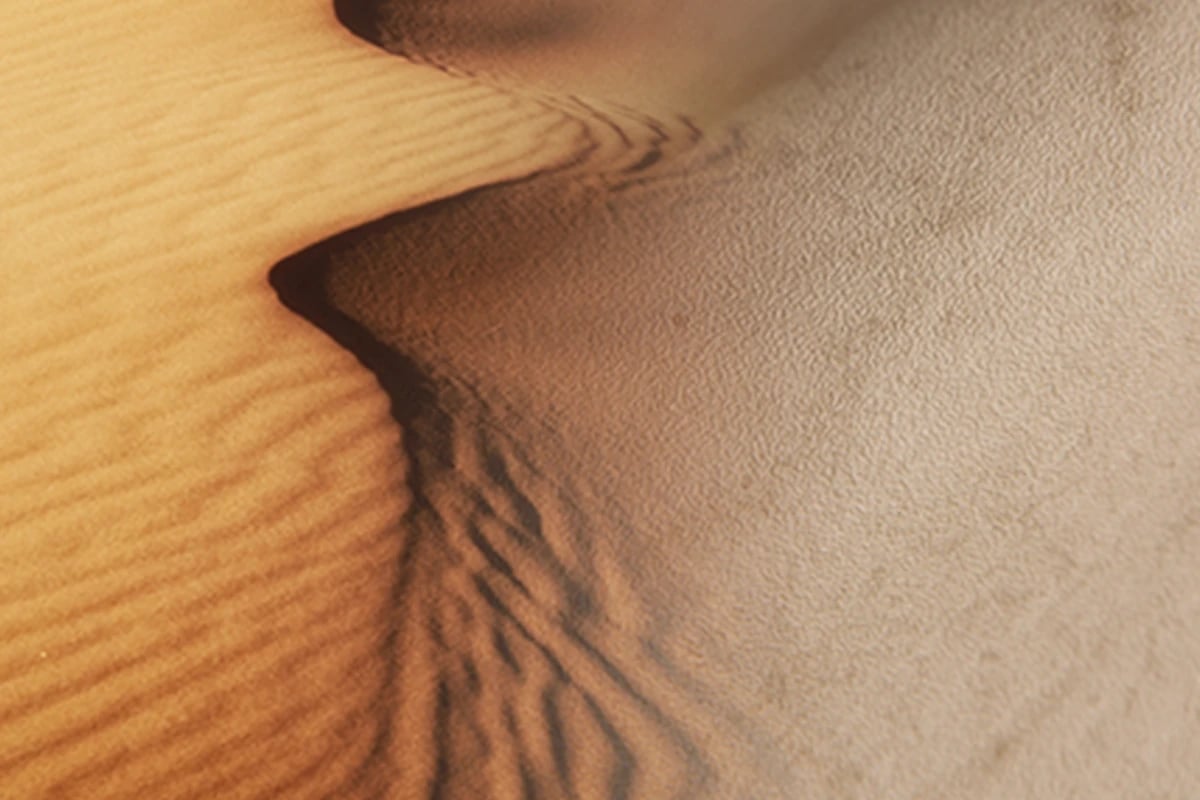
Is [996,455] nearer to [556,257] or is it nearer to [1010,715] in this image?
[1010,715]

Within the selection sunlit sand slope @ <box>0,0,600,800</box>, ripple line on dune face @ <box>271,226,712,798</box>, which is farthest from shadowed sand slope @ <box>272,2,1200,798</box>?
sunlit sand slope @ <box>0,0,600,800</box>

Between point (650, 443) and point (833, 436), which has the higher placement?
point (833, 436)

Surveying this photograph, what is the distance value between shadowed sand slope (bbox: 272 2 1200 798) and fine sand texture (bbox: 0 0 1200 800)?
0.04 ft

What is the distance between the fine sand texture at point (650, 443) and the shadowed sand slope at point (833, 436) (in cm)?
1

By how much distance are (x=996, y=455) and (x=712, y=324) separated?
2.93ft

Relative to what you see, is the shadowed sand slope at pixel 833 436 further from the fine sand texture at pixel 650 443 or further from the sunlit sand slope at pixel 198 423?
the sunlit sand slope at pixel 198 423

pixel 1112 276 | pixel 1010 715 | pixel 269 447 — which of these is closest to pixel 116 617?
pixel 269 447

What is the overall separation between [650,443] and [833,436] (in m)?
0.47

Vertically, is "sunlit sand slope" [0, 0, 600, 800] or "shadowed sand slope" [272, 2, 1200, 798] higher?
"shadowed sand slope" [272, 2, 1200, 798]

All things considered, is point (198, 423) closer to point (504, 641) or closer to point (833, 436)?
point (504, 641)

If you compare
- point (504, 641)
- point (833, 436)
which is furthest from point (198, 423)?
point (833, 436)

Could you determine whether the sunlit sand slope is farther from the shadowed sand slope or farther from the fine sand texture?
the shadowed sand slope

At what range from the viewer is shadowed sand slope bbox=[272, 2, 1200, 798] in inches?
111

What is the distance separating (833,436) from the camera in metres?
3.38
